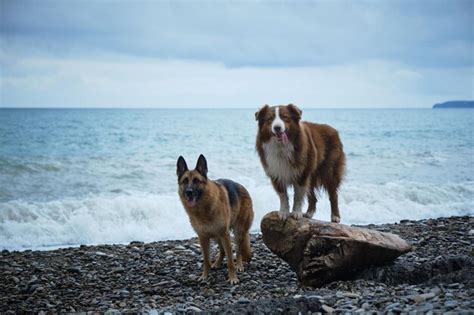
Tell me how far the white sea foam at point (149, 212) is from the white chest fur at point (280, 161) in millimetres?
5084

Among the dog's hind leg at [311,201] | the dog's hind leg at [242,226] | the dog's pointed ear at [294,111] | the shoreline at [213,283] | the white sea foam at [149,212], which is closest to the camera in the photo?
the shoreline at [213,283]

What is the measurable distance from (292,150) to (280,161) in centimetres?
25

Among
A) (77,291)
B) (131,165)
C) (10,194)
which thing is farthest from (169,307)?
(131,165)

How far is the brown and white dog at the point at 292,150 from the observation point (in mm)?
7527

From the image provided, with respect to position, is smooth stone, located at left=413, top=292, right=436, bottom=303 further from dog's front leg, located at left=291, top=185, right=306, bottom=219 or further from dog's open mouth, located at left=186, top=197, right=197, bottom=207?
dog's open mouth, located at left=186, top=197, right=197, bottom=207

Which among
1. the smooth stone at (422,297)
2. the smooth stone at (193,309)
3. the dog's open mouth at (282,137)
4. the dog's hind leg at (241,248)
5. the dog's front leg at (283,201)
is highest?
the dog's open mouth at (282,137)

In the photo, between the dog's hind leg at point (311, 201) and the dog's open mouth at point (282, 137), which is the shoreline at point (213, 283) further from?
the dog's open mouth at point (282, 137)

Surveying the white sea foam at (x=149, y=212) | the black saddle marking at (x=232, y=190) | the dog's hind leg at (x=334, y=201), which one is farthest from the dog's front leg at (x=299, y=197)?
the white sea foam at (x=149, y=212)

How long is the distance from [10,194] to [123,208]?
14.1ft

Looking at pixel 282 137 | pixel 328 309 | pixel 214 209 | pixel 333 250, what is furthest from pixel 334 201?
pixel 328 309

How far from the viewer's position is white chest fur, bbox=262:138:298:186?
7688 millimetres

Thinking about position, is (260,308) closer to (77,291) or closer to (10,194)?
(77,291)

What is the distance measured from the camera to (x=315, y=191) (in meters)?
9.09

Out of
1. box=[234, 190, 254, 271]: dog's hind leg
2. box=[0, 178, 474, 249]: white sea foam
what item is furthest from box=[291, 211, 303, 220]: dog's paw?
box=[0, 178, 474, 249]: white sea foam
